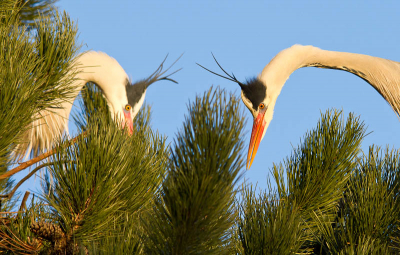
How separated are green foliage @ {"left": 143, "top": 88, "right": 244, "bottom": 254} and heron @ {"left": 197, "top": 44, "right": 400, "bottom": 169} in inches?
120

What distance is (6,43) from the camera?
155 centimetres

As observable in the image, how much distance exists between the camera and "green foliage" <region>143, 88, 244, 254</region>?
1.03 metres

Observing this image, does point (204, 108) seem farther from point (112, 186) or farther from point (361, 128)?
point (361, 128)

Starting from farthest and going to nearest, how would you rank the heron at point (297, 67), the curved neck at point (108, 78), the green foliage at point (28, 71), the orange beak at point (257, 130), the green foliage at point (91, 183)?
1. the curved neck at point (108, 78)
2. the heron at point (297, 67)
3. the orange beak at point (257, 130)
4. the green foliage at point (28, 71)
5. the green foliage at point (91, 183)

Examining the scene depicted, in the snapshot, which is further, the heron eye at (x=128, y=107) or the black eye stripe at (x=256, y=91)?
the heron eye at (x=128, y=107)

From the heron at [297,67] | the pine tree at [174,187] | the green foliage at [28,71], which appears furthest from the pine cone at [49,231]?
the heron at [297,67]

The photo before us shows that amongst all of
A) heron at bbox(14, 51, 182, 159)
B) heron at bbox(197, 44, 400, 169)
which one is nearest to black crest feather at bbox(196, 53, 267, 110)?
heron at bbox(197, 44, 400, 169)

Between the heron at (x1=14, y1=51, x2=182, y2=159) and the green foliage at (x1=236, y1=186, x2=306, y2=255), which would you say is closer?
the green foliage at (x1=236, y1=186, x2=306, y2=255)

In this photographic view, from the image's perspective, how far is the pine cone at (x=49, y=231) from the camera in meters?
1.32

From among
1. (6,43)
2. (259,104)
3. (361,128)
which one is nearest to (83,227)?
(6,43)

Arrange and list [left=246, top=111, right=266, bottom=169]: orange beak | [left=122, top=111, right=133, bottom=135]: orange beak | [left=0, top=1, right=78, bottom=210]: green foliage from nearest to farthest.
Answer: [left=0, top=1, right=78, bottom=210]: green foliage → [left=122, top=111, right=133, bottom=135]: orange beak → [left=246, top=111, right=266, bottom=169]: orange beak

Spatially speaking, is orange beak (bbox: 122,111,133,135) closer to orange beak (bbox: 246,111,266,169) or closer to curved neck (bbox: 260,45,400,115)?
orange beak (bbox: 246,111,266,169)

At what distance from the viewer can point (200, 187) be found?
1065 millimetres

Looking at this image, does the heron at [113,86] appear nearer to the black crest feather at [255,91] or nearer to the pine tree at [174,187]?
the black crest feather at [255,91]
